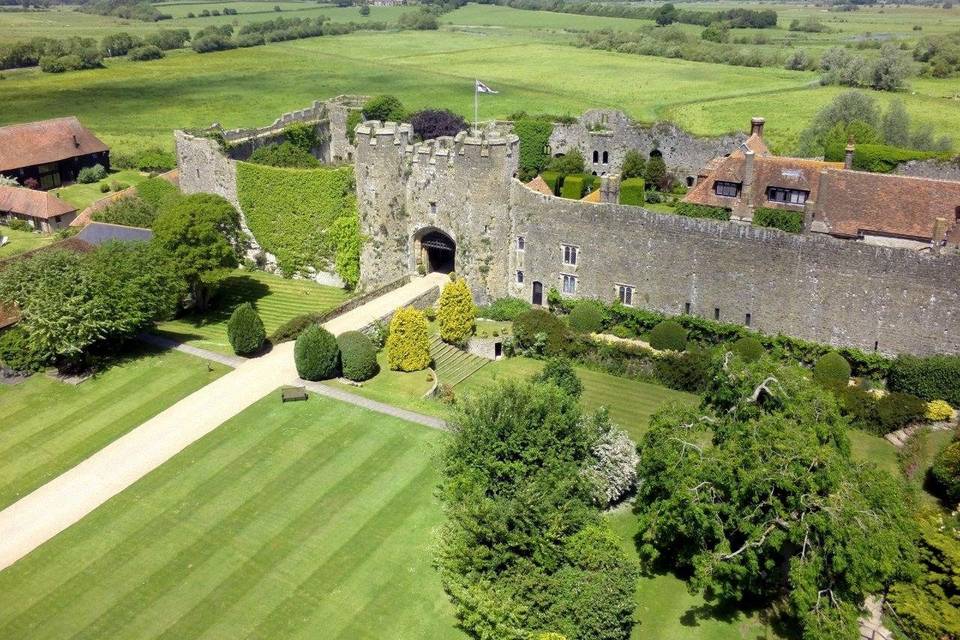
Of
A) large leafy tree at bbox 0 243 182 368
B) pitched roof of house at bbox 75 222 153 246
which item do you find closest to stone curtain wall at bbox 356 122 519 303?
large leafy tree at bbox 0 243 182 368

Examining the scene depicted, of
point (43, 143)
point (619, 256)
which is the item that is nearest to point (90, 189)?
point (43, 143)

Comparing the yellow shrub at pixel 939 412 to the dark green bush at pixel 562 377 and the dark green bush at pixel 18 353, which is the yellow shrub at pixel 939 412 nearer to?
the dark green bush at pixel 562 377

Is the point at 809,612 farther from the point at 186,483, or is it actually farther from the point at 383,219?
the point at 383,219

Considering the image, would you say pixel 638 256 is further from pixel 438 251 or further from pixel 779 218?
pixel 779 218

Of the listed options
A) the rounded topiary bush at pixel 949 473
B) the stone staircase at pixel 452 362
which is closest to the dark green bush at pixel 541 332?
the stone staircase at pixel 452 362

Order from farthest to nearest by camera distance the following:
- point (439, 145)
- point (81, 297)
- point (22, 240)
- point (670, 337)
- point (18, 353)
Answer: point (22, 240) → point (439, 145) → point (670, 337) → point (18, 353) → point (81, 297)

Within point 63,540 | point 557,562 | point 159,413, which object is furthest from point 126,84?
point 557,562

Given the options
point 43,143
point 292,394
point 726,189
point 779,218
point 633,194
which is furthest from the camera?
point 43,143
